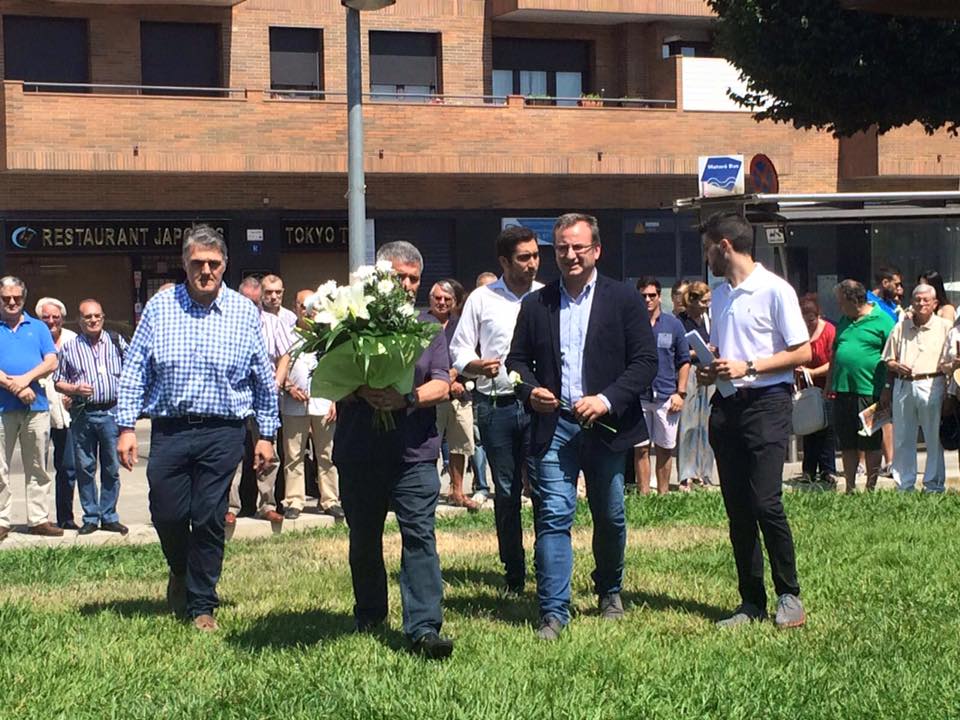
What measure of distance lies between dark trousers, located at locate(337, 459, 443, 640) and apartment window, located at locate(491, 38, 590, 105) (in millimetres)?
25463

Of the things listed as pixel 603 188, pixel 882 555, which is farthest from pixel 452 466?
pixel 603 188

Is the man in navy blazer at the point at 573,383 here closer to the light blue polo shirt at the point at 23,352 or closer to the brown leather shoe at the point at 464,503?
the light blue polo shirt at the point at 23,352

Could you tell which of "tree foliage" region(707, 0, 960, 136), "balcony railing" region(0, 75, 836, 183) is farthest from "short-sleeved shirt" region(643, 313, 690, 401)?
"balcony railing" region(0, 75, 836, 183)

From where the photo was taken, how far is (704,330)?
1462cm

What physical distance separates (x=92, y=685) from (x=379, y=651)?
128 centimetres

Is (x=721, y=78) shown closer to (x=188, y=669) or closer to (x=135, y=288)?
(x=135, y=288)

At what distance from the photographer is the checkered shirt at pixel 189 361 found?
8.23m

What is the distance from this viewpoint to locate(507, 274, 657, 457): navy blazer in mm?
7855

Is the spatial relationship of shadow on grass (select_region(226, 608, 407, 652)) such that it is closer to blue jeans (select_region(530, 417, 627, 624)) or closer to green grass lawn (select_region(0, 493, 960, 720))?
green grass lawn (select_region(0, 493, 960, 720))

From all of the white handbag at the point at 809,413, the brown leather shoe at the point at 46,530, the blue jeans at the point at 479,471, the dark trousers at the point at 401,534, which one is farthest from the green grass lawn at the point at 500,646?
the blue jeans at the point at 479,471

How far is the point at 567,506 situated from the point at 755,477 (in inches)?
36.6

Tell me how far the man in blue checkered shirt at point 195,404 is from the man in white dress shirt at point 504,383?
134 cm

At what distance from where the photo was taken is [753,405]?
7.86 meters

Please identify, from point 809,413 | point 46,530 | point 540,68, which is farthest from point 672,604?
point 540,68
